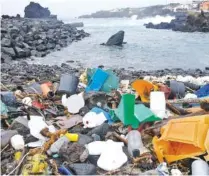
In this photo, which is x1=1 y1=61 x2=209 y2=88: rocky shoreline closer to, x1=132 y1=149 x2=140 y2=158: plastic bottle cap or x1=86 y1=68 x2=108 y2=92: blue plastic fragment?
x1=86 y1=68 x2=108 y2=92: blue plastic fragment

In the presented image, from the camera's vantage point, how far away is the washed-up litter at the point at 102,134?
3.69 meters

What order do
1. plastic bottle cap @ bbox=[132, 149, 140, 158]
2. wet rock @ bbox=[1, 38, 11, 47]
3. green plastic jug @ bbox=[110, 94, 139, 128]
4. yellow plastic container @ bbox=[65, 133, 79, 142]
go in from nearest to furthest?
plastic bottle cap @ bbox=[132, 149, 140, 158] < yellow plastic container @ bbox=[65, 133, 79, 142] < green plastic jug @ bbox=[110, 94, 139, 128] < wet rock @ bbox=[1, 38, 11, 47]

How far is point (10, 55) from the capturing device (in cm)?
1593

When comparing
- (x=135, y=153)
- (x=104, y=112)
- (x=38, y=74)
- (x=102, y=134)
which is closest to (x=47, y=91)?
(x=104, y=112)

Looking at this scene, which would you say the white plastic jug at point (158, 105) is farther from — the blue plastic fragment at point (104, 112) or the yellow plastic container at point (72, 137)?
the yellow plastic container at point (72, 137)

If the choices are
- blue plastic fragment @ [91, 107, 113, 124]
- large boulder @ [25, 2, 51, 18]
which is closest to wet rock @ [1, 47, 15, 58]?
blue plastic fragment @ [91, 107, 113, 124]

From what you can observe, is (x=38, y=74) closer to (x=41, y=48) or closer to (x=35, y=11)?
(x=41, y=48)

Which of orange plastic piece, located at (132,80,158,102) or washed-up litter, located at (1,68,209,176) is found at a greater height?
orange plastic piece, located at (132,80,158,102)

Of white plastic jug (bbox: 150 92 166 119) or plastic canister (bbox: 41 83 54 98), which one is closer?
white plastic jug (bbox: 150 92 166 119)

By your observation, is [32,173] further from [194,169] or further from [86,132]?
[194,169]

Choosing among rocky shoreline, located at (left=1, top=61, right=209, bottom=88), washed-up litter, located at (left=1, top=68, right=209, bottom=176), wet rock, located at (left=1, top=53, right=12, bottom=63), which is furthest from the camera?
wet rock, located at (left=1, top=53, right=12, bottom=63)

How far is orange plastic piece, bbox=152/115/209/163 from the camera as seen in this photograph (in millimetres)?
3748

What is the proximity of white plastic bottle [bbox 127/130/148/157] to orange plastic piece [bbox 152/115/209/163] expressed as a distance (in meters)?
0.15

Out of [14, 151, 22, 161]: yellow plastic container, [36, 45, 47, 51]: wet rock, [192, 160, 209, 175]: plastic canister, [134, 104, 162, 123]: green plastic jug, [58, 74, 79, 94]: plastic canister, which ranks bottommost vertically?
[36, 45, 47, 51]: wet rock
